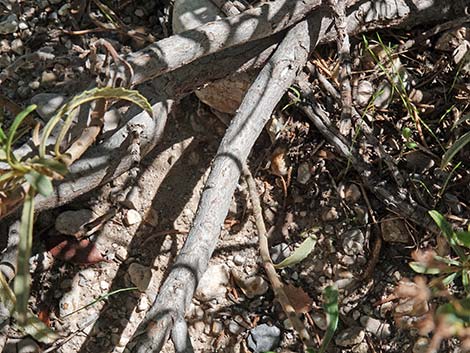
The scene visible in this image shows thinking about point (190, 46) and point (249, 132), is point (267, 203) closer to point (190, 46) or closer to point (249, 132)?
point (249, 132)

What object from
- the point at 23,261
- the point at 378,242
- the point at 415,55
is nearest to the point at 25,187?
the point at 23,261

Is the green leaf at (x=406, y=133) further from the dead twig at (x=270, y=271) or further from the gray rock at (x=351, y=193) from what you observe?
the dead twig at (x=270, y=271)

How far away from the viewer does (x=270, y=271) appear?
216 cm

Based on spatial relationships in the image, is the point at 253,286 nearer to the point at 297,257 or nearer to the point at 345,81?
the point at 297,257

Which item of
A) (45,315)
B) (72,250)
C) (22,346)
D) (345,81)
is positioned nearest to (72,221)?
(72,250)

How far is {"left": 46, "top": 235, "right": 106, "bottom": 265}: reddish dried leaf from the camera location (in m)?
2.39

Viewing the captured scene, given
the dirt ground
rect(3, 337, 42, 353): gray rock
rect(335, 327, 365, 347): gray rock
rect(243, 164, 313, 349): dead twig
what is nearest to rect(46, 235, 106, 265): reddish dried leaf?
the dirt ground

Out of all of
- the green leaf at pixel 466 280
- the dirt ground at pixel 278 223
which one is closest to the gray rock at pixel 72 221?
the dirt ground at pixel 278 223

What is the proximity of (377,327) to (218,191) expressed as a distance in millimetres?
766

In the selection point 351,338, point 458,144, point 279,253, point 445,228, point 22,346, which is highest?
point 458,144

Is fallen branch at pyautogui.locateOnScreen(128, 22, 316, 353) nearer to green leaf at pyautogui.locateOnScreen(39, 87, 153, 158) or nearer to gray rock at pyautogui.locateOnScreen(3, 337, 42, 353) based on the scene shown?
green leaf at pyautogui.locateOnScreen(39, 87, 153, 158)

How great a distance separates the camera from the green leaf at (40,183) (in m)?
1.43

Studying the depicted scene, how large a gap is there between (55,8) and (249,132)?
45.2 inches

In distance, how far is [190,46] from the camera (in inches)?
83.7
